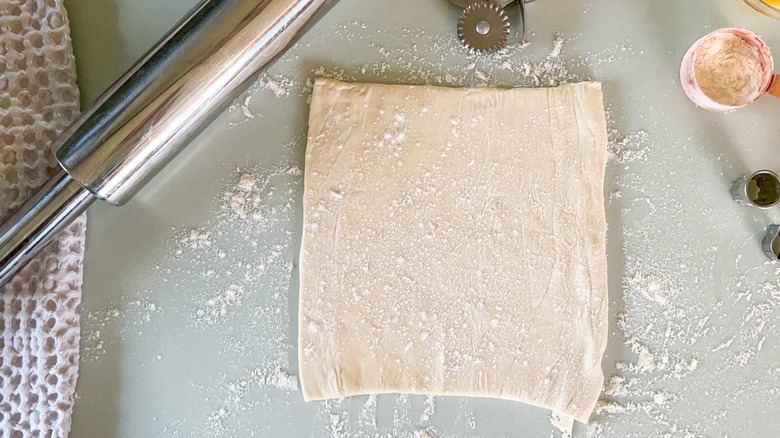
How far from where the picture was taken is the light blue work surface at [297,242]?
917mm

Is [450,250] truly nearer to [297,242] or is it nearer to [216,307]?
[297,242]

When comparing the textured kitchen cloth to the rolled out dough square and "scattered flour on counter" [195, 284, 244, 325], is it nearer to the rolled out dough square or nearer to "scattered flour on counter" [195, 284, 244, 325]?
"scattered flour on counter" [195, 284, 244, 325]

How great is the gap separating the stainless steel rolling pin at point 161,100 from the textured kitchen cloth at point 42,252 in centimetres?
10

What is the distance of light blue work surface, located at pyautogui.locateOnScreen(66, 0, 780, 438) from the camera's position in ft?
3.01

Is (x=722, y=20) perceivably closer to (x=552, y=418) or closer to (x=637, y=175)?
(x=637, y=175)

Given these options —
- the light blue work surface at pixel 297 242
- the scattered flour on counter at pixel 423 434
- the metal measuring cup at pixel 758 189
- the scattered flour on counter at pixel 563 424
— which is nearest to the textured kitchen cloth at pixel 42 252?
the light blue work surface at pixel 297 242

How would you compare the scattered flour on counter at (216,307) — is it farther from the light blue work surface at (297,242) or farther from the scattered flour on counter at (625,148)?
the scattered flour on counter at (625,148)

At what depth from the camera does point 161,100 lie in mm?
758

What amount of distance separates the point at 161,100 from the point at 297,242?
308 millimetres

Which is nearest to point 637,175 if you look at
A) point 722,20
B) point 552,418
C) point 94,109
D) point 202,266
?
Result: point 722,20

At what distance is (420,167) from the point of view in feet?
3.00

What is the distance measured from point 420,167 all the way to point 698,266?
20.1 inches

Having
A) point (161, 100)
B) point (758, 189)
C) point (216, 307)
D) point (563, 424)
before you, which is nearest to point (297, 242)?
point (216, 307)

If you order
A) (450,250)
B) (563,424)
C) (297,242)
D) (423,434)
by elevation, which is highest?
(297,242)
